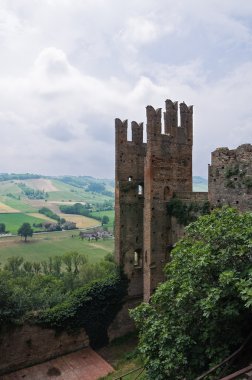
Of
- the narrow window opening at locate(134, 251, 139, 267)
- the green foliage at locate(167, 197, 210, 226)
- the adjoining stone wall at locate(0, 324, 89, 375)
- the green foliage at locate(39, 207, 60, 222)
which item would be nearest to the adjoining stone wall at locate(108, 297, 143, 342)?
the narrow window opening at locate(134, 251, 139, 267)

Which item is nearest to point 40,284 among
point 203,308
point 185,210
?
point 185,210

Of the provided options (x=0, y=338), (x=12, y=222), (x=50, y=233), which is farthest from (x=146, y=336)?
(x=12, y=222)

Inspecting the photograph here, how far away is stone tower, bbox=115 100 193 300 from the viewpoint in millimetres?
24672

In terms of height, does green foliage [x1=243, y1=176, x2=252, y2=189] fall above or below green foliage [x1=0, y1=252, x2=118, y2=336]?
above

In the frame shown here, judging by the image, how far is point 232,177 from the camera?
18.8 meters

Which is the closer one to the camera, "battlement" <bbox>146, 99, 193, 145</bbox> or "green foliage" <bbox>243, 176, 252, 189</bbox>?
"green foliage" <bbox>243, 176, 252, 189</bbox>

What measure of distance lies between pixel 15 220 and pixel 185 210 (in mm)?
114137

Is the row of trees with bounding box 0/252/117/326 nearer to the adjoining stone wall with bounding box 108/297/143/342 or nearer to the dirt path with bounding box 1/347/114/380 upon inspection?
the adjoining stone wall with bounding box 108/297/143/342

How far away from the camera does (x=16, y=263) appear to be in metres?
54.0

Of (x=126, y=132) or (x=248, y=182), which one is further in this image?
(x=126, y=132)

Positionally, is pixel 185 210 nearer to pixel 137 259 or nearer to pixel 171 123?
pixel 137 259

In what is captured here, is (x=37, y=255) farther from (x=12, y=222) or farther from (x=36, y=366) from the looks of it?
(x=36, y=366)

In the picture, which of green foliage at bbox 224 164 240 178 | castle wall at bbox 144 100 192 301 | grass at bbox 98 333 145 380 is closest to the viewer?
green foliage at bbox 224 164 240 178

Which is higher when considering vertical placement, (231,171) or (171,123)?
(171,123)
